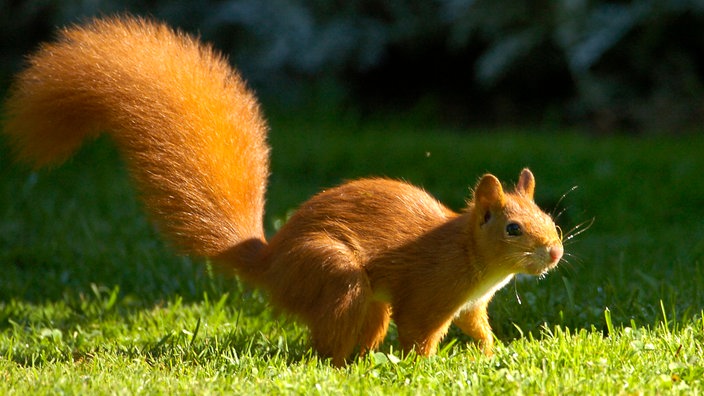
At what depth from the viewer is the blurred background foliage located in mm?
8695

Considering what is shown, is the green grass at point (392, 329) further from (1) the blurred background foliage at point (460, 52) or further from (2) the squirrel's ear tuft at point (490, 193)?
(1) the blurred background foliage at point (460, 52)

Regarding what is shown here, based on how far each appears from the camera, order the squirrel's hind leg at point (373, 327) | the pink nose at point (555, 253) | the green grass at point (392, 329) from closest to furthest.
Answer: the green grass at point (392, 329) → the pink nose at point (555, 253) → the squirrel's hind leg at point (373, 327)

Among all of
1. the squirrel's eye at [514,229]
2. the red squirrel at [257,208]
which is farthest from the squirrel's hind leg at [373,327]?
the squirrel's eye at [514,229]

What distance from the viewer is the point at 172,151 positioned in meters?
3.96

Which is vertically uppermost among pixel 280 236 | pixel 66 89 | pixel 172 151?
pixel 66 89

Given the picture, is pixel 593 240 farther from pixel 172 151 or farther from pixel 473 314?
pixel 172 151

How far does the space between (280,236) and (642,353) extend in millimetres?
1365

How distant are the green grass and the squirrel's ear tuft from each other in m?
0.51

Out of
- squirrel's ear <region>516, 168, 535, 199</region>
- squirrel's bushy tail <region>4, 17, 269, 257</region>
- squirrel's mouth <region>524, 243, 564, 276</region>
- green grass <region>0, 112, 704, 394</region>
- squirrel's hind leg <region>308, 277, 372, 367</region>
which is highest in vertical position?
squirrel's bushy tail <region>4, 17, 269, 257</region>

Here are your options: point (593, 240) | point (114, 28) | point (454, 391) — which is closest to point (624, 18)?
point (593, 240)

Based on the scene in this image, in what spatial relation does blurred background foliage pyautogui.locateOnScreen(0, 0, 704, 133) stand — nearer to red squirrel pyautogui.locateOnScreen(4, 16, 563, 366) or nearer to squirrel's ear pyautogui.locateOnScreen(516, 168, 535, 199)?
squirrel's ear pyautogui.locateOnScreen(516, 168, 535, 199)

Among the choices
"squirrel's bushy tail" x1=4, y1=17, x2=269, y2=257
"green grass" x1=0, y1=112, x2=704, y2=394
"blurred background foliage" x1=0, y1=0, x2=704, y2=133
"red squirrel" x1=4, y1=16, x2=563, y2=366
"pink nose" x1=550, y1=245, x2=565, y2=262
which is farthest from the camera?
"blurred background foliage" x1=0, y1=0, x2=704, y2=133

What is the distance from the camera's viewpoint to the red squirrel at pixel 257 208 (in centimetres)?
364

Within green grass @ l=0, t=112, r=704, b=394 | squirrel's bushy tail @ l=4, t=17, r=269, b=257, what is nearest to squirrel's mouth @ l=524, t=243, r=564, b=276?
green grass @ l=0, t=112, r=704, b=394
